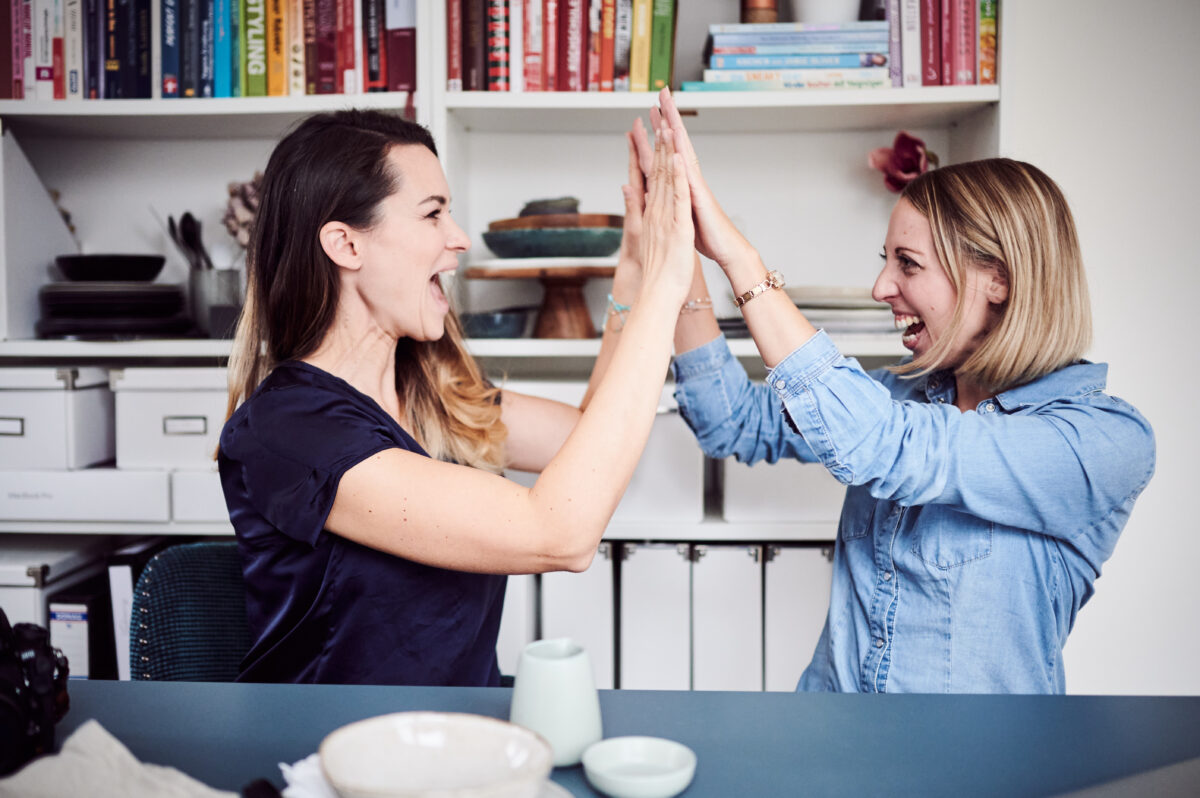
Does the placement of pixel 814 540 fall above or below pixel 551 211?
below

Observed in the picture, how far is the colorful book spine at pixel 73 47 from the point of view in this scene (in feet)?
5.90

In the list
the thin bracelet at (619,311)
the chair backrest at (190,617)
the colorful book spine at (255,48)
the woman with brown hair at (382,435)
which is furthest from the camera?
the colorful book spine at (255,48)

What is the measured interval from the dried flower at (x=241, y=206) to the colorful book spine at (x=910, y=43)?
1316 mm

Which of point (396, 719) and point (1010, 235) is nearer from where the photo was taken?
point (396, 719)

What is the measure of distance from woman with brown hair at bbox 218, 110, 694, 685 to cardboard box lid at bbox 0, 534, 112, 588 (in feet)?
2.72

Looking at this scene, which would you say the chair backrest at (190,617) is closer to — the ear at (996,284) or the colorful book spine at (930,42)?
the ear at (996,284)

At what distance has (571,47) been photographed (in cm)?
175

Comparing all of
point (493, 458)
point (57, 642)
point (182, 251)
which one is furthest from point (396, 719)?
point (182, 251)

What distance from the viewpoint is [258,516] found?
1.14m

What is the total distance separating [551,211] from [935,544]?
101cm

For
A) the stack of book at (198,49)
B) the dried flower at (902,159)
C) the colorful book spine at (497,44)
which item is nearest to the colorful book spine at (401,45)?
the stack of book at (198,49)

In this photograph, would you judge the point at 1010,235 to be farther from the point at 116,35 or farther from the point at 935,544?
the point at 116,35

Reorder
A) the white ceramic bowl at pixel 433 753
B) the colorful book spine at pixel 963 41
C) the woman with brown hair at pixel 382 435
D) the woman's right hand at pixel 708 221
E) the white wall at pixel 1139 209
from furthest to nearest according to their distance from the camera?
the white wall at pixel 1139 209
the colorful book spine at pixel 963 41
the woman's right hand at pixel 708 221
the woman with brown hair at pixel 382 435
the white ceramic bowl at pixel 433 753

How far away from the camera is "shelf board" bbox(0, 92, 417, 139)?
175 centimetres
